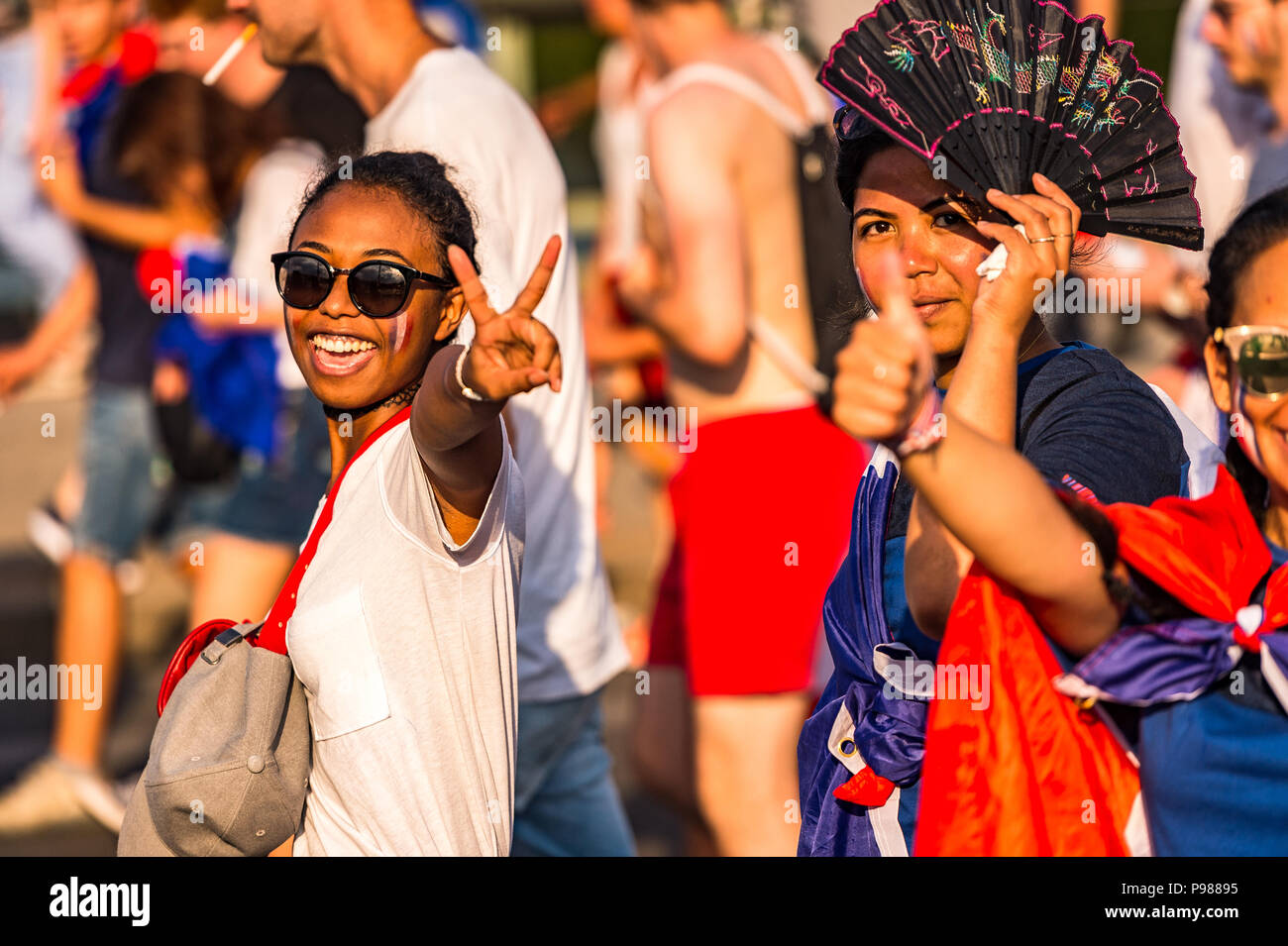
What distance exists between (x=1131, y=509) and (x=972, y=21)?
69cm

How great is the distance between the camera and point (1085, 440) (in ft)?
6.73

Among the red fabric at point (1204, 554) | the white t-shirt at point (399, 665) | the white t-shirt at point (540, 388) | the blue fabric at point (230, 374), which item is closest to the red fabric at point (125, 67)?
the blue fabric at point (230, 374)

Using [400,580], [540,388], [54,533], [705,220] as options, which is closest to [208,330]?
[54,533]

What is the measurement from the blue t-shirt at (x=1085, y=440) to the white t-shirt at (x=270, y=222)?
2.63m

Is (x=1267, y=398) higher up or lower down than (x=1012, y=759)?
higher up

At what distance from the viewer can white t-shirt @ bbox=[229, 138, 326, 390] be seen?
4539mm

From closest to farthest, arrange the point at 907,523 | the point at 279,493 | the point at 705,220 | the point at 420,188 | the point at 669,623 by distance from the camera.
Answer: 1. the point at 907,523
2. the point at 420,188
3. the point at 705,220
4. the point at 669,623
5. the point at 279,493

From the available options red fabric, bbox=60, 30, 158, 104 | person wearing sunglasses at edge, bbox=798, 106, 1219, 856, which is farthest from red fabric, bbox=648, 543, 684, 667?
red fabric, bbox=60, 30, 158, 104

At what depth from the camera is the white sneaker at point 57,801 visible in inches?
193

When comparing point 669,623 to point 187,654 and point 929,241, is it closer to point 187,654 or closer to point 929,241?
point 187,654

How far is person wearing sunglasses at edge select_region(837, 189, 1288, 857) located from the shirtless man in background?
182 centimetres

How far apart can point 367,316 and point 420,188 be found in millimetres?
254

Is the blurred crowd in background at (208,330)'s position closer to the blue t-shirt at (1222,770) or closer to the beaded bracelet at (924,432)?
the blue t-shirt at (1222,770)
